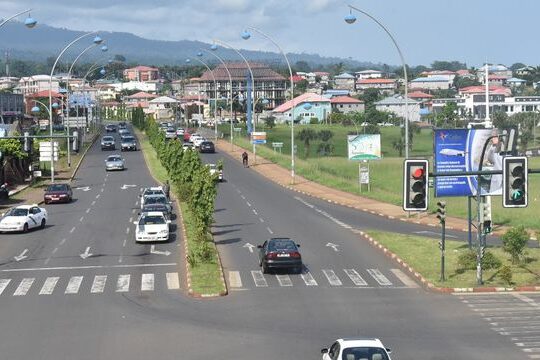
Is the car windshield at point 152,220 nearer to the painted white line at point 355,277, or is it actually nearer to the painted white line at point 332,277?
the painted white line at point 332,277

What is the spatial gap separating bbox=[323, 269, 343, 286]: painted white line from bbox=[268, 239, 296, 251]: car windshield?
1720 millimetres

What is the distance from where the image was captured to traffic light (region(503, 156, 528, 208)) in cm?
2494

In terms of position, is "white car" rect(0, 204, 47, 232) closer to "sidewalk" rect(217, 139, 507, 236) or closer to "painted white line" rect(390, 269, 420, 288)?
"sidewalk" rect(217, 139, 507, 236)

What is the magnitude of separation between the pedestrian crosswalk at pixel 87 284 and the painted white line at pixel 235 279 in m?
2.03

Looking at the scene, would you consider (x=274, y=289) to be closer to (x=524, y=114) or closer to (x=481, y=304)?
(x=481, y=304)

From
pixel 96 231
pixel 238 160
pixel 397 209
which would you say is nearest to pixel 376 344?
pixel 96 231

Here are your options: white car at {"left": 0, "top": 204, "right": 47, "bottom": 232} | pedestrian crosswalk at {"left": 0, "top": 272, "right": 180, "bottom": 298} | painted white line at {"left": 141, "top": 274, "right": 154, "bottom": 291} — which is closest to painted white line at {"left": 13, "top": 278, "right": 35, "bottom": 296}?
pedestrian crosswalk at {"left": 0, "top": 272, "right": 180, "bottom": 298}

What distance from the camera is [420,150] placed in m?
125

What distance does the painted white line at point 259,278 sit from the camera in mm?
34781

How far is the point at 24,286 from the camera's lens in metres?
34.6

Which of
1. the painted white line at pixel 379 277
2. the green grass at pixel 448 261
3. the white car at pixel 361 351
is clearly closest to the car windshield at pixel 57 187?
→ the green grass at pixel 448 261

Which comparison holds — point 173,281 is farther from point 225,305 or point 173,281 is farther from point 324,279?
point 324,279

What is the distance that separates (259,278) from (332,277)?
2.84 metres

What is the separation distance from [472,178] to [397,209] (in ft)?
59.7
